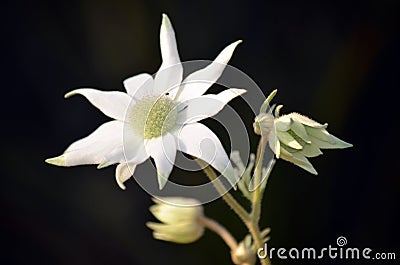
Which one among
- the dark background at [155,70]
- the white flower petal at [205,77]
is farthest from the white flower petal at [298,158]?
the dark background at [155,70]

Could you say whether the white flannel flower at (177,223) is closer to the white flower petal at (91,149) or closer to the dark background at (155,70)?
the white flower petal at (91,149)

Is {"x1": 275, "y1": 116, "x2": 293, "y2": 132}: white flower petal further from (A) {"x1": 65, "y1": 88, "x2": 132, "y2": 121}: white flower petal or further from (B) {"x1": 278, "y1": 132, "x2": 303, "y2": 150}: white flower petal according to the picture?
(A) {"x1": 65, "y1": 88, "x2": 132, "y2": 121}: white flower petal

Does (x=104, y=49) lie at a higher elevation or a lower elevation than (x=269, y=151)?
higher

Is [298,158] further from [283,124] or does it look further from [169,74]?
[169,74]

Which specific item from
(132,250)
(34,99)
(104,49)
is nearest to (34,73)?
(34,99)

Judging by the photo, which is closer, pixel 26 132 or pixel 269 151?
pixel 269 151

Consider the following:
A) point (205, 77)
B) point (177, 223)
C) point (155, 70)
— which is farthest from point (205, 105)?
point (155, 70)

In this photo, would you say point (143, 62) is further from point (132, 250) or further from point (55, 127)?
point (132, 250)

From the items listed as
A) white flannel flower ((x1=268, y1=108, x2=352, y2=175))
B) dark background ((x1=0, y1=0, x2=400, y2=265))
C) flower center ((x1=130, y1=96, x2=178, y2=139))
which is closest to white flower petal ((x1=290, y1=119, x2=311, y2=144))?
white flannel flower ((x1=268, y1=108, x2=352, y2=175))
